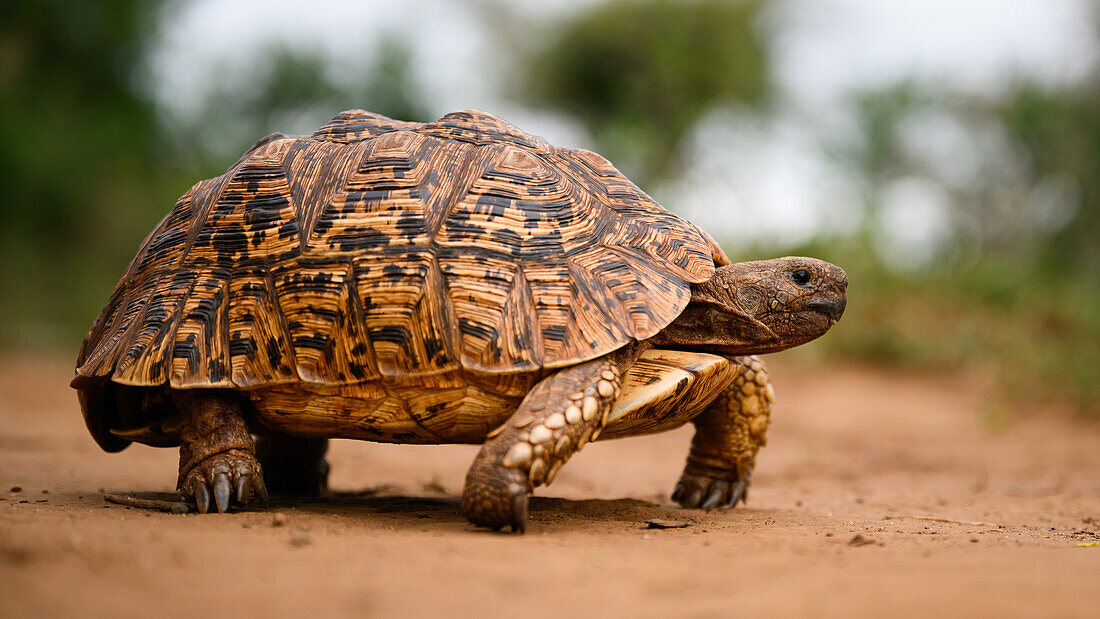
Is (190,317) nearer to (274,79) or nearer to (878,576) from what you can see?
(878,576)

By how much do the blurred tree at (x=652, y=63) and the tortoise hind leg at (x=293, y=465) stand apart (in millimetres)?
12538

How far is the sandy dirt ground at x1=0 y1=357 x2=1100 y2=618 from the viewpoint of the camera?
189cm

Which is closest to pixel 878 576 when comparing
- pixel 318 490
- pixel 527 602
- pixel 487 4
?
pixel 527 602

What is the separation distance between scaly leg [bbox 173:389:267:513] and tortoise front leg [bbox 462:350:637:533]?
3.26 ft

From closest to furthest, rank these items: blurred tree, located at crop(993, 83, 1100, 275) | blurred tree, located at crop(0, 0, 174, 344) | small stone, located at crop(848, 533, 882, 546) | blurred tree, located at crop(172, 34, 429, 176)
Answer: small stone, located at crop(848, 533, 882, 546) → blurred tree, located at crop(0, 0, 174, 344) → blurred tree, located at crop(993, 83, 1100, 275) → blurred tree, located at crop(172, 34, 429, 176)

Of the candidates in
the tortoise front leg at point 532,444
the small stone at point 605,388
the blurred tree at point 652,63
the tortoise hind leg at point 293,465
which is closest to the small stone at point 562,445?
→ the tortoise front leg at point 532,444

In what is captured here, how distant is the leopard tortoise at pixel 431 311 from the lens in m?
3.05

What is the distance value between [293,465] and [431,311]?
5.74 ft

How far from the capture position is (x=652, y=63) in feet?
59.6

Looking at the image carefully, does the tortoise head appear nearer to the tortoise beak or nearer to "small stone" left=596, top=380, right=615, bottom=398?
the tortoise beak

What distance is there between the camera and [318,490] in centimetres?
445

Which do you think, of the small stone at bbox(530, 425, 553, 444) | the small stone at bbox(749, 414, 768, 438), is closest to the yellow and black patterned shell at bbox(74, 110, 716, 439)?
the small stone at bbox(530, 425, 553, 444)

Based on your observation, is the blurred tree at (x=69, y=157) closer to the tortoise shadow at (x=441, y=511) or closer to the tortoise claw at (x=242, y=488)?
the tortoise shadow at (x=441, y=511)

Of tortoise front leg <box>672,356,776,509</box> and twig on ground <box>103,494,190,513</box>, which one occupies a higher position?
tortoise front leg <box>672,356,776,509</box>
